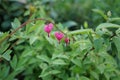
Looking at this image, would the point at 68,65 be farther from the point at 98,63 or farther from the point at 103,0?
the point at 103,0

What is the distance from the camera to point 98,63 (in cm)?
157

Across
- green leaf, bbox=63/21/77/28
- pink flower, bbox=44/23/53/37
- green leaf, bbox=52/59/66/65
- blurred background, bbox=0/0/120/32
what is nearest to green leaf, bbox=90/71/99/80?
green leaf, bbox=52/59/66/65

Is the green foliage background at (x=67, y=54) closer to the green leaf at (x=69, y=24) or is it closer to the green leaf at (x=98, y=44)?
the green leaf at (x=98, y=44)

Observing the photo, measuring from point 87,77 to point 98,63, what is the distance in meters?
0.09

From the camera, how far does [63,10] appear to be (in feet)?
10.7

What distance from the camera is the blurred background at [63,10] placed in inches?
102

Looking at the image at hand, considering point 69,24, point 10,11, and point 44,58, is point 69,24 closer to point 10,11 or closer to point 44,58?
point 10,11

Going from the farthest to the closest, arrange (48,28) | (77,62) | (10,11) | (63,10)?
1. (63,10)
2. (10,11)
3. (48,28)
4. (77,62)

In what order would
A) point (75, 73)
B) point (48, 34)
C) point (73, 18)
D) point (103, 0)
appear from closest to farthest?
point (75, 73)
point (48, 34)
point (103, 0)
point (73, 18)

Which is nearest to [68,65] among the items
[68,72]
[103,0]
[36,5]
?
[68,72]

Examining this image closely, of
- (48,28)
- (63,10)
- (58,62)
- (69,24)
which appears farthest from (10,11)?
(58,62)

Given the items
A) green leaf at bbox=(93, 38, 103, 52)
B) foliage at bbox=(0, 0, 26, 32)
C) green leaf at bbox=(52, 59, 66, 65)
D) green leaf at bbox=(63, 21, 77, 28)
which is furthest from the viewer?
green leaf at bbox=(63, 21, 77, 28)

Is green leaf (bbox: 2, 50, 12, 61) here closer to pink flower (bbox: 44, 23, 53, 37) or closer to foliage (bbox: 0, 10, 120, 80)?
foliage (bbox: 0, 10, 120, 80)

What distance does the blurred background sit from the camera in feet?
8.50
